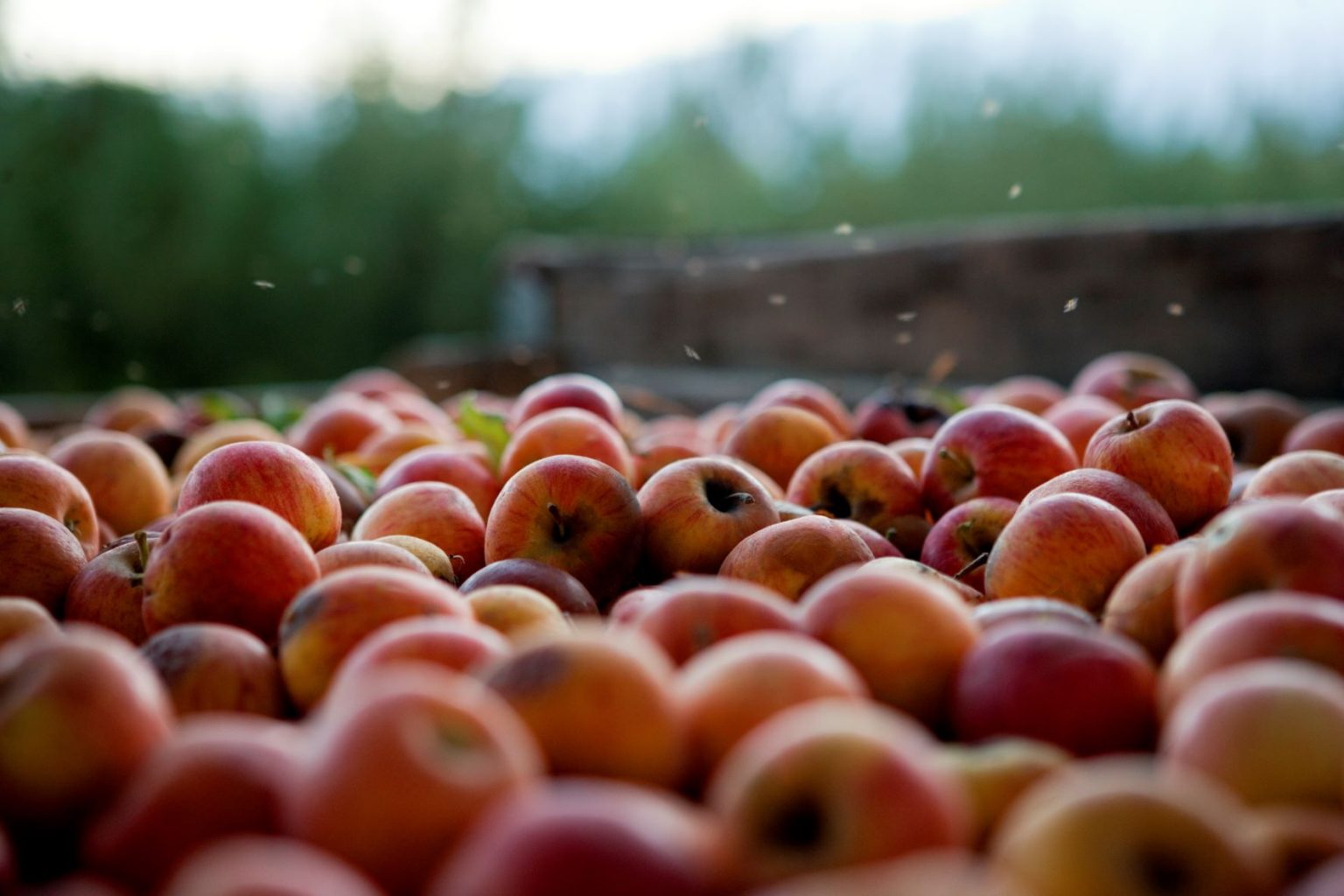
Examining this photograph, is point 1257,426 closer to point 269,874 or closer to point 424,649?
point 424,649

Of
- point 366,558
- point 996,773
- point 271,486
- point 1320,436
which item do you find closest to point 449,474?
point 271,486

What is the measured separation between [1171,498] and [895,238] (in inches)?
78.1

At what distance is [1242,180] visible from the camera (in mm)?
5246

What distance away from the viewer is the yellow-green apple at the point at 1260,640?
2.38 feet

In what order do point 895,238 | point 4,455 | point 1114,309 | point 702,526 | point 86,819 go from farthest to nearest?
point 895,238
point 1114,309
point 4,455
point 702,526
point 86,819

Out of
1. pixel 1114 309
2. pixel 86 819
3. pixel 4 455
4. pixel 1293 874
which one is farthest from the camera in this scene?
pixel 1114 309

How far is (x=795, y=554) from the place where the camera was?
1.10 m

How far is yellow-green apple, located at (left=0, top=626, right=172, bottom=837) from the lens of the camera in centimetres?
66

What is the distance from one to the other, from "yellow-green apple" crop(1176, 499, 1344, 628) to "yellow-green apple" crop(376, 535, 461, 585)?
698 millimetres

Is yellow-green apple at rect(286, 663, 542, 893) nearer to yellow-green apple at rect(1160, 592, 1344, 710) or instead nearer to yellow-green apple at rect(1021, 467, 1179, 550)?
yellow-green apple at rect(1160, 592, 1344, 710)

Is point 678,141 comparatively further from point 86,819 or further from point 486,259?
point 86,819

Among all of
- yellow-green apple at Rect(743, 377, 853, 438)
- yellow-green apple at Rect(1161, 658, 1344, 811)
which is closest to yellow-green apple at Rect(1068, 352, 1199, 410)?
yellow-green apple at Rect(743, 377, 853, 438)

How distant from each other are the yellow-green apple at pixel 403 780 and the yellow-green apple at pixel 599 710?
0.05m

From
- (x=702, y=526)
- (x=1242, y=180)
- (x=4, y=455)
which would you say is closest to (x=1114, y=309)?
(x=702, y=526)
